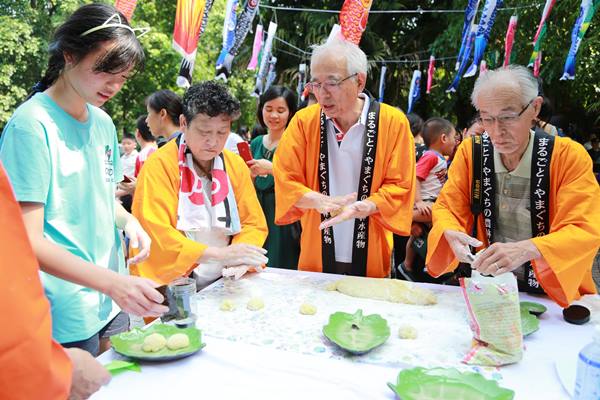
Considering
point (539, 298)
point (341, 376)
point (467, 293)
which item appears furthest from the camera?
point (539, 298)

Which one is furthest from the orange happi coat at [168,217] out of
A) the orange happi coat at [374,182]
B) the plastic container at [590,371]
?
the plastic container at [590,371]

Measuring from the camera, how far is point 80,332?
1545 mm

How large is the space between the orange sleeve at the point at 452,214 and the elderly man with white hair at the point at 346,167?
11.6 inches

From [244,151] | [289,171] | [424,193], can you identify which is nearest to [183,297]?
[289,171]

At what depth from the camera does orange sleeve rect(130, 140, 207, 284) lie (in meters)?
1.93

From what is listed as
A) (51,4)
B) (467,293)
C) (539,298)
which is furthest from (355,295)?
(51,4)

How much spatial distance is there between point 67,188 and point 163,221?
0.55 meters

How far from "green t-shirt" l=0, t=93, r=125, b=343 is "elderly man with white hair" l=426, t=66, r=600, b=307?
137cm

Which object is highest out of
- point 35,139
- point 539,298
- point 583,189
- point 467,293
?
point 35,139

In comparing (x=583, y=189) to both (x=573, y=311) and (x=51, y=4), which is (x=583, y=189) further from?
(x=51, y=4)

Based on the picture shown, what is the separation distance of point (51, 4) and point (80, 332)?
15.1m

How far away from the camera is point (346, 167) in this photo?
256 cm

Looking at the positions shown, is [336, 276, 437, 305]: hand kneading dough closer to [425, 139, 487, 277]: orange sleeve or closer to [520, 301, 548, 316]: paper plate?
[425, 139, 487, 277]: orange sleeve

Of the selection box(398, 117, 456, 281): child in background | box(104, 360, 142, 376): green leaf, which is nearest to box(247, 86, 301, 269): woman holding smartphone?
box(398, 117, 456, 281): child in background
